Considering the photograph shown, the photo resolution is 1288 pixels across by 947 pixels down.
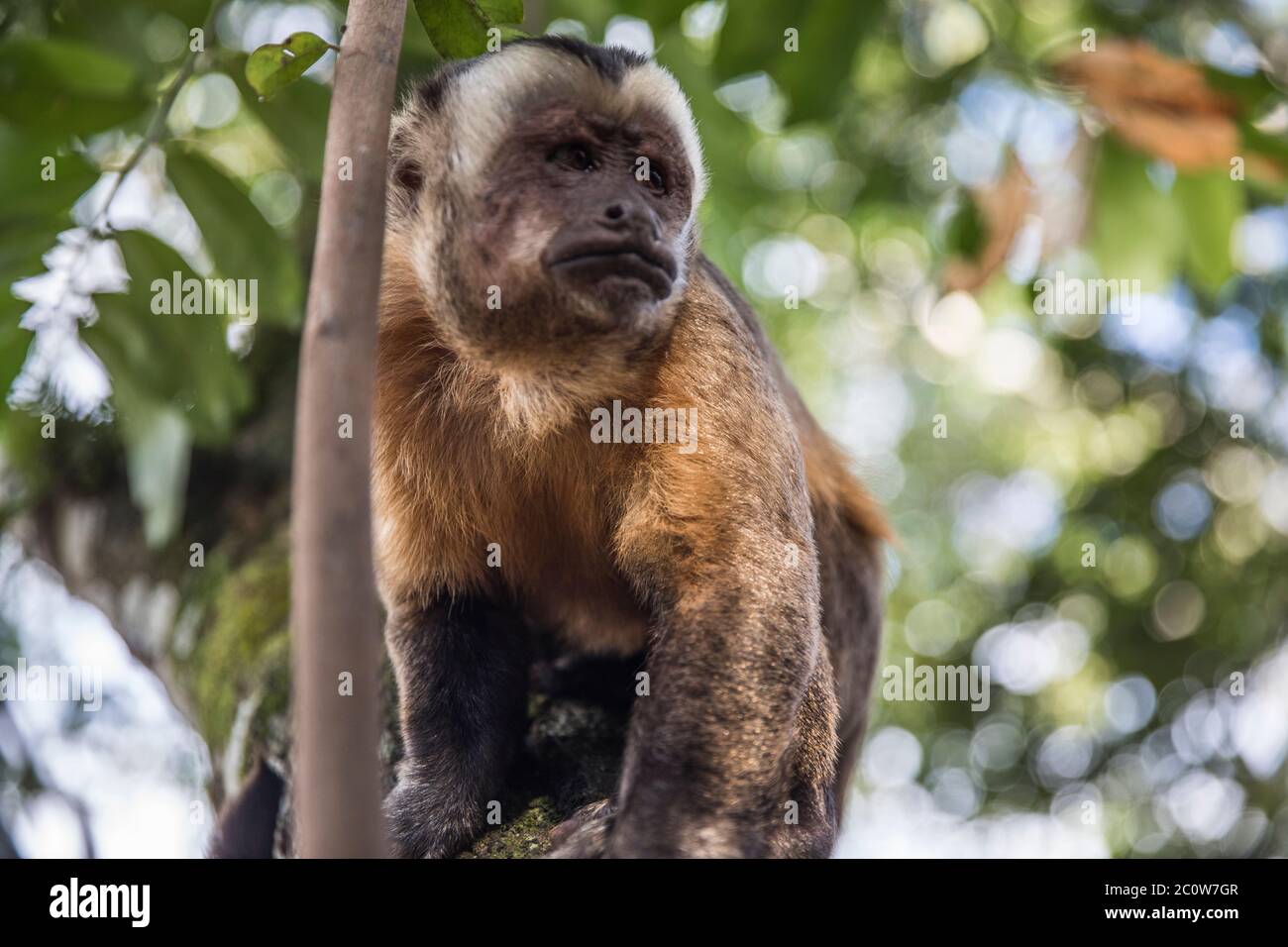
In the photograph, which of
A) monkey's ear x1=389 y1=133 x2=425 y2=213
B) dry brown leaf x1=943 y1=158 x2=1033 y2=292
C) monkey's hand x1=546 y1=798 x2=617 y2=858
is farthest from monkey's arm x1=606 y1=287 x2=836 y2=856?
dry brown leaf x1=943 y1=158 x2=1033 y2=292

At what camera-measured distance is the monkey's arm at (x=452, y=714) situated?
402 cm

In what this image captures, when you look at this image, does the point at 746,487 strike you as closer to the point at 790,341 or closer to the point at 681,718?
the point at 681,718

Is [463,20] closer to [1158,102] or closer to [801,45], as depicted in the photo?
[801,45]

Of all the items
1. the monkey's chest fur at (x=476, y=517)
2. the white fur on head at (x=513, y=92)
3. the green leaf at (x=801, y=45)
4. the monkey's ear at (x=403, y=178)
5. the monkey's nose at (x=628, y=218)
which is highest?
the green leaf at (x=801, y=45)

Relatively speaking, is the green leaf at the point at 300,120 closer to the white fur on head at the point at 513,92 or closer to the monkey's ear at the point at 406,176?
the monkey's ear at the point at 406,176

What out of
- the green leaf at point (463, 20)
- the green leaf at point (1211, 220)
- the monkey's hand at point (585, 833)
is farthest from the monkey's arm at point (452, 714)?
the green leaf at point (1211, 220)

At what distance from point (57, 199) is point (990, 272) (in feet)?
13.1

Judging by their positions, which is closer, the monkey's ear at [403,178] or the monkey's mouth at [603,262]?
the monkey's mouth at [603,262]

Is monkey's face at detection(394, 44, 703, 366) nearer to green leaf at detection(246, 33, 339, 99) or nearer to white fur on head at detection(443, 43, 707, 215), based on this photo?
white fur on head at detection(443, 43, 707, 215)

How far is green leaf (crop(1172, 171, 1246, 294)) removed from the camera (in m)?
5.21

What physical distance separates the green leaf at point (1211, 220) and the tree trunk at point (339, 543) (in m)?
4.35
